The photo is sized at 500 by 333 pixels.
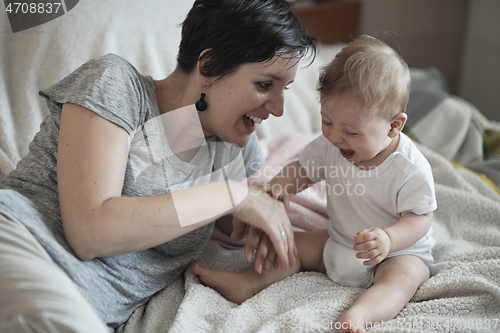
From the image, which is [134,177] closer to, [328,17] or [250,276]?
[250,276]

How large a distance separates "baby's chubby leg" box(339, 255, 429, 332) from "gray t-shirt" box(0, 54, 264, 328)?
15.4 inches

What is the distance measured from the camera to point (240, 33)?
2.66ft

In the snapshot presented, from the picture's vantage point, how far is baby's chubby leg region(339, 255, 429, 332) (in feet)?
2.41

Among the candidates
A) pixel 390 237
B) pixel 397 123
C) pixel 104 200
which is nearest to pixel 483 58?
pixel 397 123

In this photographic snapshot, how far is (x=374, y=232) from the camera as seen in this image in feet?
2.46

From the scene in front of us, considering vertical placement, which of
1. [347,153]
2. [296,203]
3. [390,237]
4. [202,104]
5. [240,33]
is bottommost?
[296,203]

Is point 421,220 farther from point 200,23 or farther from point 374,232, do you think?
point 200,23

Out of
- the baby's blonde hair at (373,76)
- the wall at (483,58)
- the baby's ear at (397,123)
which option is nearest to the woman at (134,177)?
the baby's blonde hair at (373,76)

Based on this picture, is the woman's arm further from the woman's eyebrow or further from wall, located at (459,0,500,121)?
wall, located at (459,0,500,121)

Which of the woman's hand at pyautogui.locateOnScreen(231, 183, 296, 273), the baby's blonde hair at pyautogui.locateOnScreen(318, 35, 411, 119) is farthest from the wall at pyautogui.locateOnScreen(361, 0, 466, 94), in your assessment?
the woman's hand at pyautogui.locateOnScreen(231, 183, 296, 273)

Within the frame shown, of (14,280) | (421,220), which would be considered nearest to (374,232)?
(421,220)

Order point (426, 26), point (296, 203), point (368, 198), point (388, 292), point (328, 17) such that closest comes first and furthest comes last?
point (388, 292) < point (368, 198) < point (296, 203) < point (328, 17) < point (426, 26)

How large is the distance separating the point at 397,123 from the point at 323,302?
39 cm

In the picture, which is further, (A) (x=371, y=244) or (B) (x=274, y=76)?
(B) (x=274, y=76)
